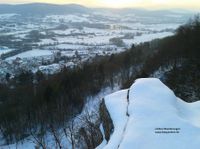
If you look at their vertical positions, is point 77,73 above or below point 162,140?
below

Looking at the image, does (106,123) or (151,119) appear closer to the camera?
(151,119)

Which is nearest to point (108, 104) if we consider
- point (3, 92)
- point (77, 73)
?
point (77, 73)

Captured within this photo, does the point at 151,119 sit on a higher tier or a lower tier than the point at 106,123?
higher

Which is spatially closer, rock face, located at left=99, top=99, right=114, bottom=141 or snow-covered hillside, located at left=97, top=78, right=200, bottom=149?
snow-covered hillside, located at left=97, top=78, right=200, bottom=149

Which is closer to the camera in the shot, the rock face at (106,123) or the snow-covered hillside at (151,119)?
the snow-covered hillside at (151,119)

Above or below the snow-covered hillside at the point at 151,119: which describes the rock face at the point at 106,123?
below

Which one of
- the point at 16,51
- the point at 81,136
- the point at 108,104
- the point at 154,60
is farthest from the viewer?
the point at 16,51

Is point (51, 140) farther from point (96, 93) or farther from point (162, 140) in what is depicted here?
point (162, 140)

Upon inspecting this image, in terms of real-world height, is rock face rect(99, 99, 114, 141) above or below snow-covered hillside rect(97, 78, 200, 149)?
below
